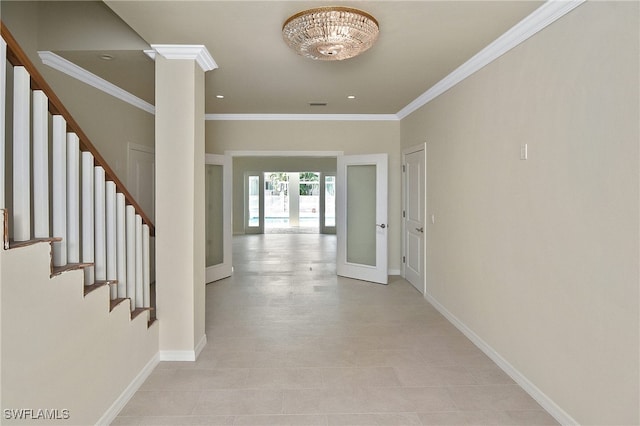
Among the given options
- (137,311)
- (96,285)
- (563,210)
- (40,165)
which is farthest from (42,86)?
(563,210)

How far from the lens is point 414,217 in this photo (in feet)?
18.3

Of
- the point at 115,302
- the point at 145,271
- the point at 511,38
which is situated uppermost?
the point at 511,38

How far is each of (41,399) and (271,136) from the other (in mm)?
4960

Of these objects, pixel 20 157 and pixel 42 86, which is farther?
pixel 42 86

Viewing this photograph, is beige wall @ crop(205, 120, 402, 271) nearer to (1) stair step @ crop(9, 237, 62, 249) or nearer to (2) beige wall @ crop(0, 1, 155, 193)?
(2) beige wall @ crop(0, 1, 155, 193)

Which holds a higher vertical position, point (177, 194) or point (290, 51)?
point (290, 51)

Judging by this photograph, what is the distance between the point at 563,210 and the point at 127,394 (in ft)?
9.69

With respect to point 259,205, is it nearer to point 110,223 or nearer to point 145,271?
point 145,271

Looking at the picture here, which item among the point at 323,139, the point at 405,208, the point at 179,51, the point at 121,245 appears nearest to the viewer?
the point at 121,245

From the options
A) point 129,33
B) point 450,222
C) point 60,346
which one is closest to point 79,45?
point 129,33

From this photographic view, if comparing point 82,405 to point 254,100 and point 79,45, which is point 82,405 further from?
point 254,100

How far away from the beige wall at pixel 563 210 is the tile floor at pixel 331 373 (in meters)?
0.37

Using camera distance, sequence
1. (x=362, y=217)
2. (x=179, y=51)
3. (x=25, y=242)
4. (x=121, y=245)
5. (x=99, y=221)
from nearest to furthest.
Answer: (x=25, y=242) → (x=99, y=221) → (x=121, y=245) → (x=179, y=51) → (x=362, y=217)

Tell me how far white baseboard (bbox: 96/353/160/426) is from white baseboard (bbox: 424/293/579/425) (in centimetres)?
266
